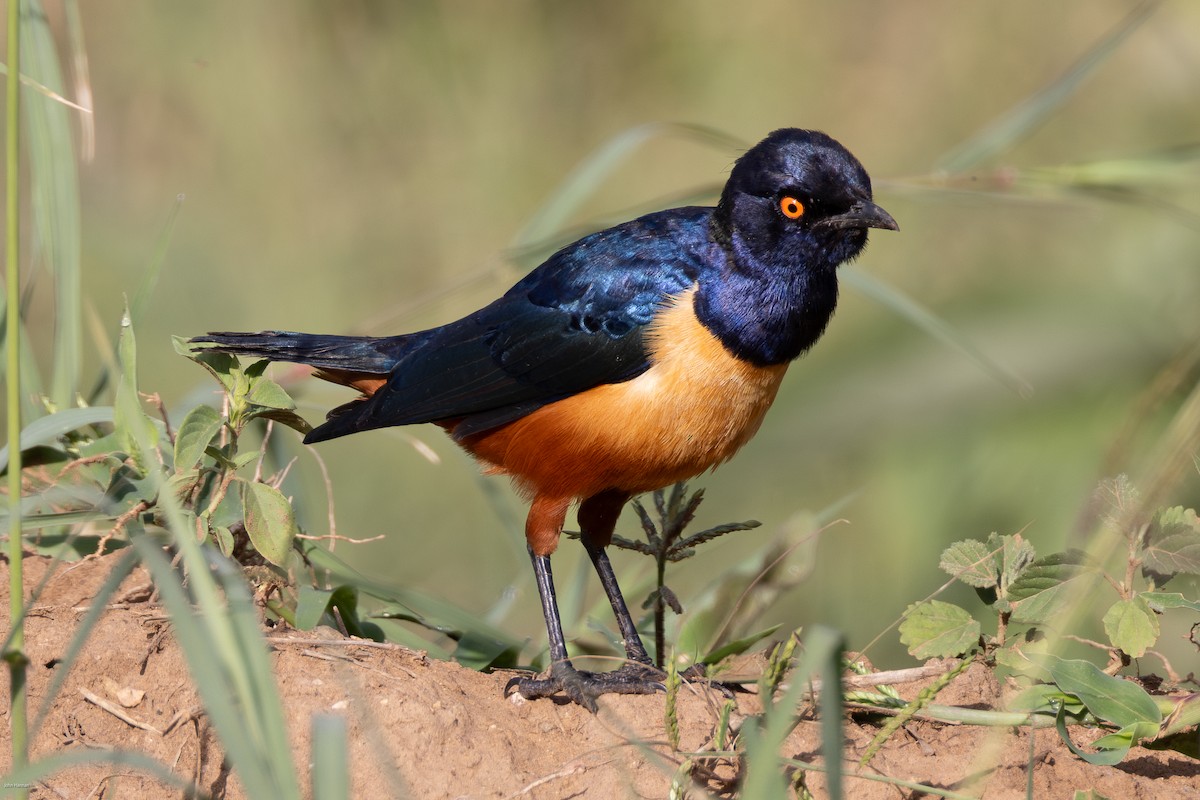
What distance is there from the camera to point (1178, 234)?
6.15 meters

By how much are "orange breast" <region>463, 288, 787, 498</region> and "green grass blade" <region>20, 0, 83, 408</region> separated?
153cm

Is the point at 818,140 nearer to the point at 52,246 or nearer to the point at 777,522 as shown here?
the point at 52,246

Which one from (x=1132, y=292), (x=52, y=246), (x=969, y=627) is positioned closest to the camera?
(x=969, y=627)

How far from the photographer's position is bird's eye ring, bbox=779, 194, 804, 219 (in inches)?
156

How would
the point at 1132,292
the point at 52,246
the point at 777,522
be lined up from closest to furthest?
1. the point at 52,246
2. the point at 1132,292
3. the point at 777,522

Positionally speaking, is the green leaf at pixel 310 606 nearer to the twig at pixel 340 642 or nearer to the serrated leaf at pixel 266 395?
the twig at pixel 340 642

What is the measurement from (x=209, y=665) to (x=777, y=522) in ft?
16.5

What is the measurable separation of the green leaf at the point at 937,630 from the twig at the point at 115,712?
72.3 inches

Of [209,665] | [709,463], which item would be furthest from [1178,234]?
[209,665]

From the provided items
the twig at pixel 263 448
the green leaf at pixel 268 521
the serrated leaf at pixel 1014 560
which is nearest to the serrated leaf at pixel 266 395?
the twig at pixel 263 448

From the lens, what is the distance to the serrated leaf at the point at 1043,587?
3129 mm

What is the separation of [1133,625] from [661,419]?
1432 mm

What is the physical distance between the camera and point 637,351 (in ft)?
12.9

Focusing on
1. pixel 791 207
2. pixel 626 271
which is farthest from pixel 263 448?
pixel 791 207
